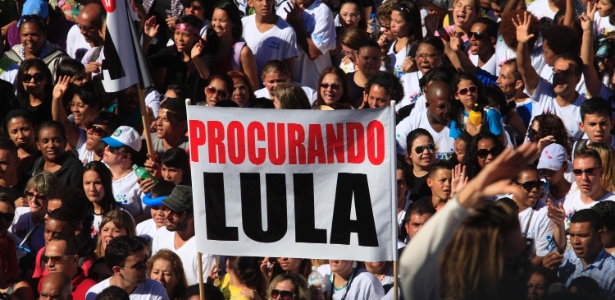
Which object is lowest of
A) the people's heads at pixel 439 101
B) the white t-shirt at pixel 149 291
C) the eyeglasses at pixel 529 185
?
the white t-shirt at pixel 149 291

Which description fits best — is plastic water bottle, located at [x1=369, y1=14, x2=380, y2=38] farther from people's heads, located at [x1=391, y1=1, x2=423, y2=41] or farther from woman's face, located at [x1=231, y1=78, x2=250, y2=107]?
woman's face, located at [x1=231, y1=78, x2=250, y2=107]

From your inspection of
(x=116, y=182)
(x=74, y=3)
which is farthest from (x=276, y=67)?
(x=74, y=3)

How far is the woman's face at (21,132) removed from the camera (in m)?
10.9

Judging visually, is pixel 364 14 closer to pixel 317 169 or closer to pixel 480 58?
pixel 480 58

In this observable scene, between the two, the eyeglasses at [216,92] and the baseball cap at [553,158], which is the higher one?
the eyeglasses at [216,92]

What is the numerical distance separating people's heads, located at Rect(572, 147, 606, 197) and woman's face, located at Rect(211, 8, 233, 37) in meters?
3.75

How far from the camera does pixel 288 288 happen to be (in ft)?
25.1

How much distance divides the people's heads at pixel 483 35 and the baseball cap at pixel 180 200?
371 cm

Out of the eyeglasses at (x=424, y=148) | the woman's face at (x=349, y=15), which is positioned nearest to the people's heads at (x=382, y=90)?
the eyeglasses at (x=424, y=148)

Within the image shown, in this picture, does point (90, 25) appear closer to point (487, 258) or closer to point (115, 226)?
point (115, 226)

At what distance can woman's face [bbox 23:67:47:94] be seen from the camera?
11391 mm

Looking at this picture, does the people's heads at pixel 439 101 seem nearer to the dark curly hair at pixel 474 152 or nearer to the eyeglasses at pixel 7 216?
the dark curly hair at pixel 474 152

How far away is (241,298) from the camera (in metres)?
7.97

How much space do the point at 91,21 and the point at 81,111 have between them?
146 centimetres
